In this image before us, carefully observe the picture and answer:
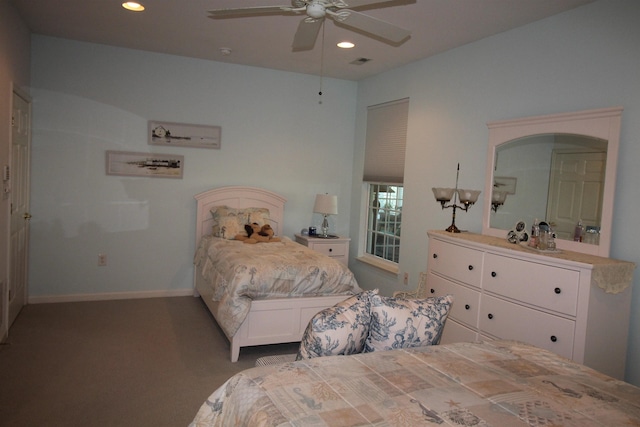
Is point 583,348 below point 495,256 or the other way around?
below

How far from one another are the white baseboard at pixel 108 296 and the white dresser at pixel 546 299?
3.20 m

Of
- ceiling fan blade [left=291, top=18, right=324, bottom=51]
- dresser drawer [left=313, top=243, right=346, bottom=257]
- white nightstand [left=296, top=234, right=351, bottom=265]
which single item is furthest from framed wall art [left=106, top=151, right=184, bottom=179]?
ceiling fan blade [left=291, top=18, right=324, bottom=51]

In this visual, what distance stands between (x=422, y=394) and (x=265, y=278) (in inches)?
86.8

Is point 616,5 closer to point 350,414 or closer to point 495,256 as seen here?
point 495,256

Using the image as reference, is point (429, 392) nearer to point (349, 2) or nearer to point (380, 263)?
point (349, 2)

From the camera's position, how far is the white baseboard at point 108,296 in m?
4.62

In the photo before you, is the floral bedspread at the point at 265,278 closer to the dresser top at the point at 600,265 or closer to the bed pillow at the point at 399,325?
the dresser top at the point at 600,265

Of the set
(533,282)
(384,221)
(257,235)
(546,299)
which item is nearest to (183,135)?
(257,235)

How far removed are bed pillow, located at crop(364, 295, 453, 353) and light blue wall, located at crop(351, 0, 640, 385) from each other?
1.67 meters

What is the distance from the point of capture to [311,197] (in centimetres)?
575

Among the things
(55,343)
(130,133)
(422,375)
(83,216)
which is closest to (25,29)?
(130,133)

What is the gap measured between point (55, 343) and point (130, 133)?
228 centimetres

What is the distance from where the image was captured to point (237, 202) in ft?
17.3

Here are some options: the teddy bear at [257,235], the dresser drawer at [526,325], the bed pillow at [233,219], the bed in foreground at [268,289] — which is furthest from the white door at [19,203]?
the dresser drawer at [526,325]
